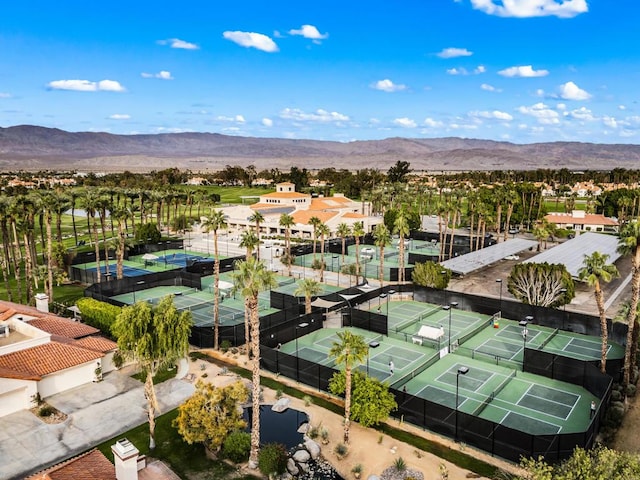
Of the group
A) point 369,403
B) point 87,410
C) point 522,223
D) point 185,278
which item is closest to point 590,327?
point 369,403

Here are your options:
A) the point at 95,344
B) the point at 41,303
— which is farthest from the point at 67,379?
the point at 41,303

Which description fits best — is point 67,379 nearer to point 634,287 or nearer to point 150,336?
point 150,336

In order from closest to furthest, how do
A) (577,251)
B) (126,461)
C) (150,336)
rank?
(126,461)
(150,336)
(577,251)

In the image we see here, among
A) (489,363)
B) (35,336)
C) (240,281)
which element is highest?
(240,281)

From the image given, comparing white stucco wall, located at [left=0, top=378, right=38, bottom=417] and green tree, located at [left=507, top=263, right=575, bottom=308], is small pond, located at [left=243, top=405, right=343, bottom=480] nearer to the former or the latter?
white stucco wall, located at [left=0, top=378, right=38, bottom=417]

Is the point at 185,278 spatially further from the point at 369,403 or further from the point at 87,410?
the point at 369,403

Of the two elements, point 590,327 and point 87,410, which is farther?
point 590,327

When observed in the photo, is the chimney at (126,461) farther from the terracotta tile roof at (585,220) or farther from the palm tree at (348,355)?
the terracotta tile roof at (585,220)
